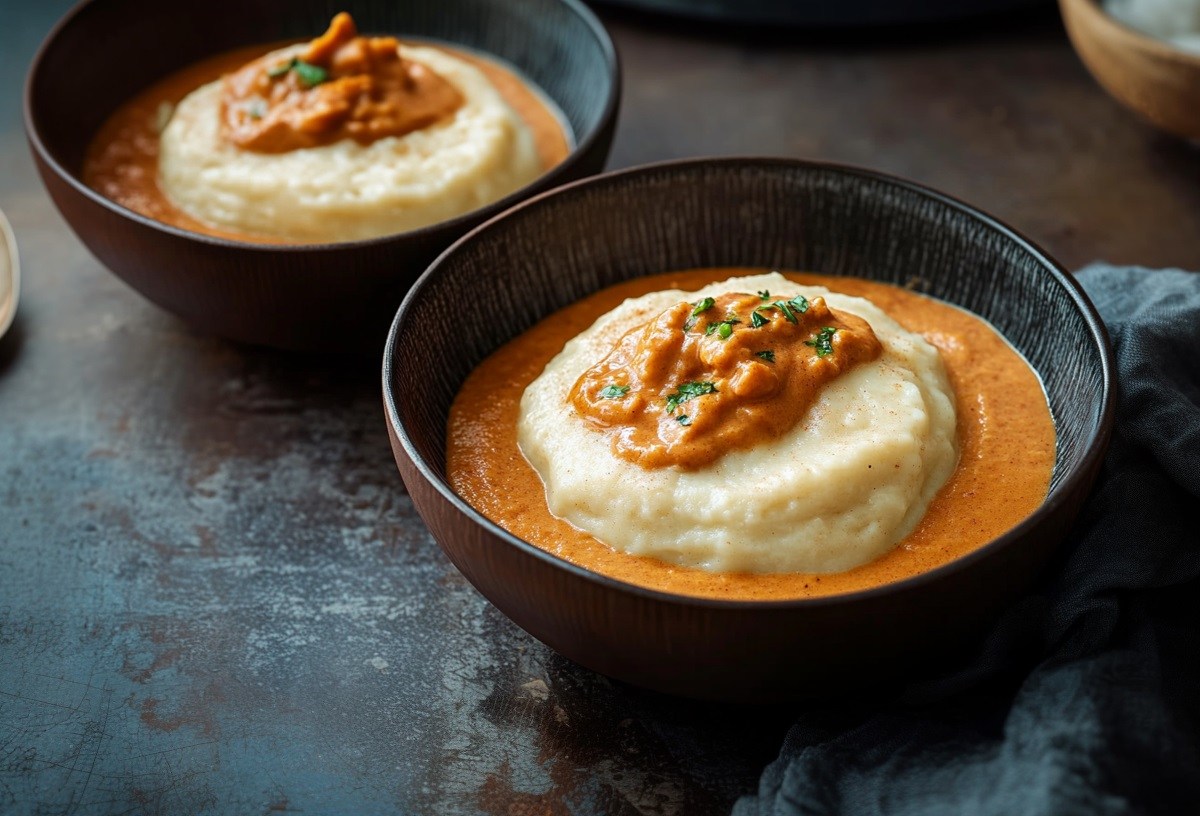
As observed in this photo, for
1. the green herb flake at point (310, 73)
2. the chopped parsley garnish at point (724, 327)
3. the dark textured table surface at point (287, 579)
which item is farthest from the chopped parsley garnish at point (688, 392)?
the green herb flake at point (310, 73)

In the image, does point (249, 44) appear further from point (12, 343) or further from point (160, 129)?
point (12, 343)

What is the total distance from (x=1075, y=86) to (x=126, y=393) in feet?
12.1

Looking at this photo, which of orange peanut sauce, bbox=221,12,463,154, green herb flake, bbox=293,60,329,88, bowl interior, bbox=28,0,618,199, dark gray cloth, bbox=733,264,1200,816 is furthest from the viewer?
bowl interior, bbox=28,0,618,199

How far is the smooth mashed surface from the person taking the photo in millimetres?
2475

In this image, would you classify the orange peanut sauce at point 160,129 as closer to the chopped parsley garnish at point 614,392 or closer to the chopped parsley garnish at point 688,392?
the chopped parsley garnish at point 614,392

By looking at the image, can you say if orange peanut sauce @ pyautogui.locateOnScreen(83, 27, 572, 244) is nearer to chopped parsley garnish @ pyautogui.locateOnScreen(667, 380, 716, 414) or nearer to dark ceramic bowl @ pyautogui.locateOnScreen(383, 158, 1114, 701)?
dark ceramic bowl @ pyautogui.locateOnScreen(383, 158, 1114, 701)

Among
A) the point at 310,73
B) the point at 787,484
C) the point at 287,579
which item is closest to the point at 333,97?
the point at 310,73

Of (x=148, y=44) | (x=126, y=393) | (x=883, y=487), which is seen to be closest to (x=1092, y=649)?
(x=883, y=487)

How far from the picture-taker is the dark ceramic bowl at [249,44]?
3270 millimetres

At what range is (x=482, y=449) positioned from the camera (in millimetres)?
2887

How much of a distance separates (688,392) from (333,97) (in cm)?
168

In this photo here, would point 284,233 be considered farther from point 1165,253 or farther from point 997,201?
point 1165,253

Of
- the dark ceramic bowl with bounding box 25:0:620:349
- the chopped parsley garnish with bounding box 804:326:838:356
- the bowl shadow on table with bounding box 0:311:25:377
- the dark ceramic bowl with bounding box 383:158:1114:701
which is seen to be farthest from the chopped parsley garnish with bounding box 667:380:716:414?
the bowl shadow on table with bounding box 0:311:25:377

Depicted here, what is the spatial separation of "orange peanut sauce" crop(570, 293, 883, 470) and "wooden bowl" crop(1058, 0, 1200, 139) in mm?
1976
